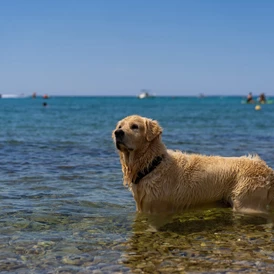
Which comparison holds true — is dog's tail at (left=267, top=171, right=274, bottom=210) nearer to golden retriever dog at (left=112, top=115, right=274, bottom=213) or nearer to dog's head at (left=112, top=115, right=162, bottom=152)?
golden retriever dog at (left=112, top=115, right=274, bottom=213)

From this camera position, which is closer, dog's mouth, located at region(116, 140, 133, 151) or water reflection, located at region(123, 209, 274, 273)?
water reflection, located at region(123, 209, 274, 273)

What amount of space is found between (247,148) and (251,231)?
464 inches

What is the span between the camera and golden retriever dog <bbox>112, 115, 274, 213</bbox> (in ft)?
26.1

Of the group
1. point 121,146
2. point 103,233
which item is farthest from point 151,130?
point 103,233

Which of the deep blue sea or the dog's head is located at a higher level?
the dog's head

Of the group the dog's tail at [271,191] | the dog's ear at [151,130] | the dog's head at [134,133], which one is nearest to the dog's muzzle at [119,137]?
the dog's head at [134,133]

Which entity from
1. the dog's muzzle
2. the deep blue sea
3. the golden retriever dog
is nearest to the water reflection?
the deep blue sea

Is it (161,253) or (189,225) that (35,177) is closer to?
(189,225)

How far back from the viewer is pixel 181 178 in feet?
26.3

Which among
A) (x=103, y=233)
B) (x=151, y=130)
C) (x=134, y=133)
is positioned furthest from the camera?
(x=151, y=130)

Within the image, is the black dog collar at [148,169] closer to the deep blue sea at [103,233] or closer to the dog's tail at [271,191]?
the deep blue sea at [103,233]

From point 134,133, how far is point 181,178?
1.10m

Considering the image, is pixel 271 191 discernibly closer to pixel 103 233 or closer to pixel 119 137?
pixel 119 137

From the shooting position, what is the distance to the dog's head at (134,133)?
7.82 meters
